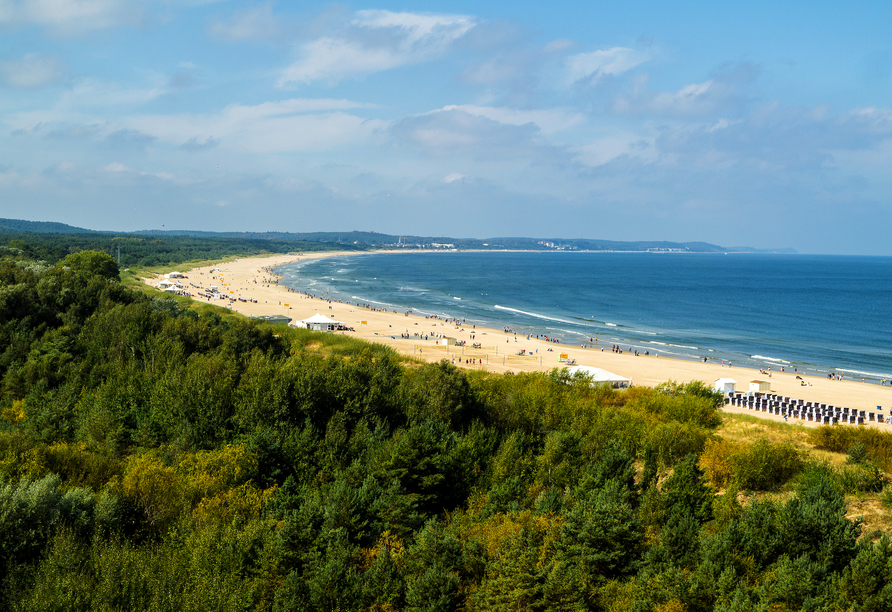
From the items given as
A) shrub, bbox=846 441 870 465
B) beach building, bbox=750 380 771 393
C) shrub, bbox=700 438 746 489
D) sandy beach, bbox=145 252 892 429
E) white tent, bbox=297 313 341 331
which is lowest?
sandy beach, bbox=145 252 892 429

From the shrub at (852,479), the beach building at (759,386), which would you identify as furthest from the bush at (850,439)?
the beach building at (759,386)

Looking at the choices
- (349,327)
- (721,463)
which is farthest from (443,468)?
(349,327)

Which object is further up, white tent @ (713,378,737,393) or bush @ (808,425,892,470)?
bush @ (808,425,892,470)

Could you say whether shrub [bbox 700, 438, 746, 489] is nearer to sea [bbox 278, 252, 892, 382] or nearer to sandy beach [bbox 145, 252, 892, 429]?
sandy beach [bbox 145, 252, 892, 429]

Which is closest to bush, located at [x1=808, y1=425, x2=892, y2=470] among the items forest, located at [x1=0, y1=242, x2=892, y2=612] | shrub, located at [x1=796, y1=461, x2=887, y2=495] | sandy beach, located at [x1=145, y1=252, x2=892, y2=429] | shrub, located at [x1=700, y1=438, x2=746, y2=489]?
forest, located at [x1=0, y1=242, x2=892, y2=612]

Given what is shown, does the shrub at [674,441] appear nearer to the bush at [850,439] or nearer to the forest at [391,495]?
the forest at [391,495]
